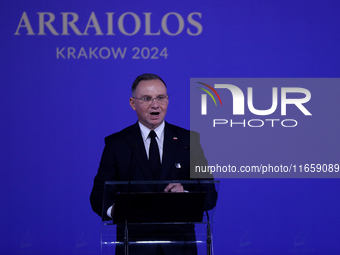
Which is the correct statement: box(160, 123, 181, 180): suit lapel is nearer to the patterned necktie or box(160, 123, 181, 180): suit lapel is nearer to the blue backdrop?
the patterned necktie

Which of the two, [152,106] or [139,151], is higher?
[152,106]

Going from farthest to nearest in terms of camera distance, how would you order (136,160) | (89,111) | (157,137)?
(89,111) < (157,137) < (136,160)

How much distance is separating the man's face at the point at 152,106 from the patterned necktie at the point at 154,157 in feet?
0.48

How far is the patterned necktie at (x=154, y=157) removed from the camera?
117 inches

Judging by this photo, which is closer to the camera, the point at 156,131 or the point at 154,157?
the point at 154,157

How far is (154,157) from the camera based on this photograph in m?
3.03

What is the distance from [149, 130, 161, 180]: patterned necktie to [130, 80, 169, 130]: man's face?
15 cm

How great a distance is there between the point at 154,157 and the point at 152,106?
39 cm

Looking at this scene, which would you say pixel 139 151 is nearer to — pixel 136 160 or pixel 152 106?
pixel 136 160

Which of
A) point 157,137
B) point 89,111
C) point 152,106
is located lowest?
point 157,137

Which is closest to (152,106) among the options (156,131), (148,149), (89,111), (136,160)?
(156,131)

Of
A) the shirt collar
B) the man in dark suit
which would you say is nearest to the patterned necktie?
the man in dark suit

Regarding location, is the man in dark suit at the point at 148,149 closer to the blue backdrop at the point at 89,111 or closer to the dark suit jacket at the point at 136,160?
the dark suit jacket at the point at 136,160

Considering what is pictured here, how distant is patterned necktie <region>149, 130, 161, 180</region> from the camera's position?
2.98 meters
